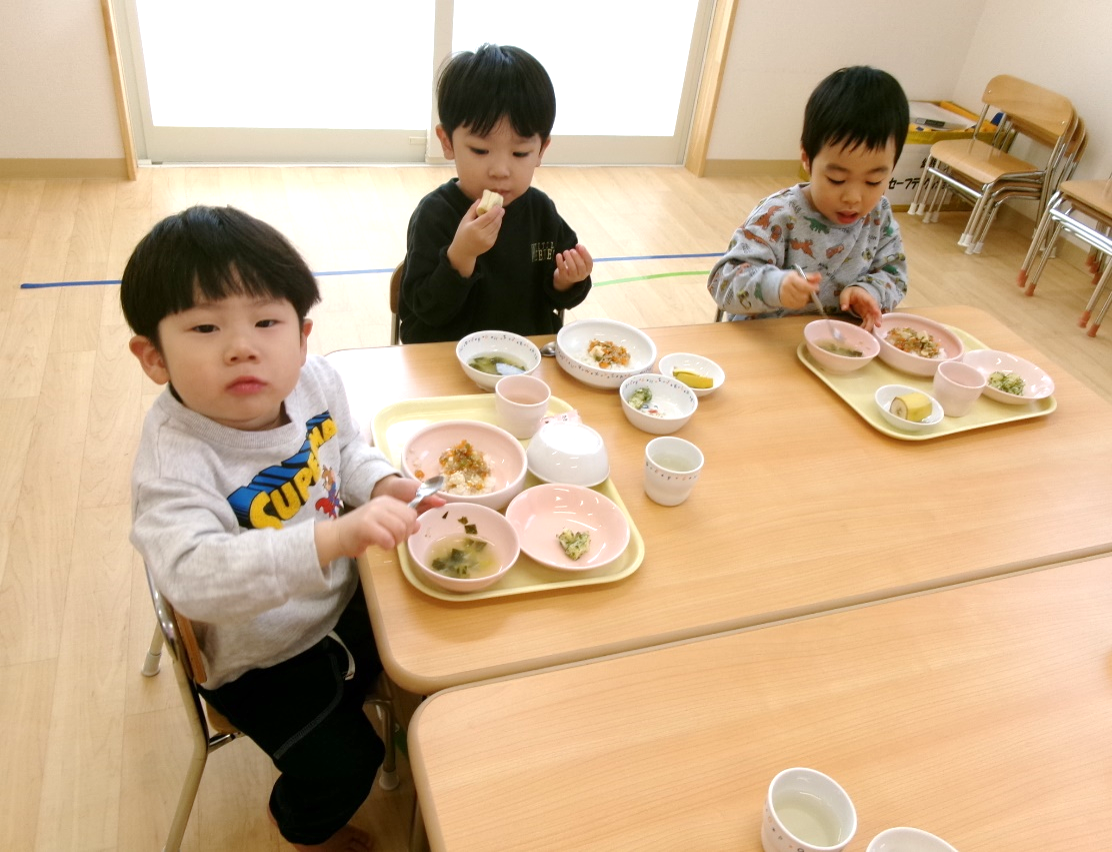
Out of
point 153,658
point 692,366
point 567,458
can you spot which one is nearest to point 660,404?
point 692,366

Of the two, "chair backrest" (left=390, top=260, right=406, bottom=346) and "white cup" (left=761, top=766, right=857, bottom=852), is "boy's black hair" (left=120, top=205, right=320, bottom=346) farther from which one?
"white cup" (left=761, top=766, right=857, bottom=852)

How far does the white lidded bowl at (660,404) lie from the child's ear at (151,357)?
731 mm

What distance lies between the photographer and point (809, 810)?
0.87m

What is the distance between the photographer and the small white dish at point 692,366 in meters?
1.55

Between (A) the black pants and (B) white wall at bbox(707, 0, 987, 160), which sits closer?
(A) the black pants

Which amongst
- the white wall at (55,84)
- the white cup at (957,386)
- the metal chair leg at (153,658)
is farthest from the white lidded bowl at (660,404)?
the white wall at (55,84)

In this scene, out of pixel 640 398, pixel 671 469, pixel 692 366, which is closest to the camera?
pixel 671 469

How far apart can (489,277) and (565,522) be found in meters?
0.78

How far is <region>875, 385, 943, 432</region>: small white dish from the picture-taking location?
4.84 feet

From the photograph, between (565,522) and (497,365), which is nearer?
(565,522)

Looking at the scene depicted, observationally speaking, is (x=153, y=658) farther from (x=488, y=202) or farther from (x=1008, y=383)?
(x=1008, y=383)

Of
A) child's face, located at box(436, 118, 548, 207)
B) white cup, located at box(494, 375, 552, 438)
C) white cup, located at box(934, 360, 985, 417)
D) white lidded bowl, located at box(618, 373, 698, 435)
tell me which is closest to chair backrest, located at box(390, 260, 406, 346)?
child's face, located at box(436, 118, 548, 207)

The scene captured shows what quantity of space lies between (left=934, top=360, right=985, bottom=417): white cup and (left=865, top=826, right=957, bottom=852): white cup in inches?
35.9

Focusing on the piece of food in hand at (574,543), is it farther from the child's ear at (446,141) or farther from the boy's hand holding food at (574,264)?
the child's ear at (446,141)
